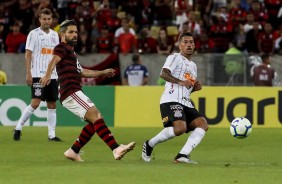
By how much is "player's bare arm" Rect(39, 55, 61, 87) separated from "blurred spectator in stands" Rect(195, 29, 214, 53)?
13.7 meters

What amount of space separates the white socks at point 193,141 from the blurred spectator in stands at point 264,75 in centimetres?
1094

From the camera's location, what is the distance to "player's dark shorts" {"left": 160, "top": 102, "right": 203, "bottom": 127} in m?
13.0

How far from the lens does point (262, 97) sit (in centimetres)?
2225

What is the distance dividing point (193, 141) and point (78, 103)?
1651 mm

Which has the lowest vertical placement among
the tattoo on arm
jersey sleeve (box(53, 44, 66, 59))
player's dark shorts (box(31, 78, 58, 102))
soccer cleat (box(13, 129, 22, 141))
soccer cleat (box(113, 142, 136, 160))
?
soccer cleat (box(13, 129, 22, 141))

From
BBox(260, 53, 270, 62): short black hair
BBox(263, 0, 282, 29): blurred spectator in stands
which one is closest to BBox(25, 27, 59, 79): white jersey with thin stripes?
BBox(260, 53, 270, 62): short black hair

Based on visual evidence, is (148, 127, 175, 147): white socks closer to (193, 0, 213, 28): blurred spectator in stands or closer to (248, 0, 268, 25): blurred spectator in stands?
(248, 0, 268, 25): blurred spectator in stands

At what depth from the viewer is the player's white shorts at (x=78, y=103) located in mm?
12617

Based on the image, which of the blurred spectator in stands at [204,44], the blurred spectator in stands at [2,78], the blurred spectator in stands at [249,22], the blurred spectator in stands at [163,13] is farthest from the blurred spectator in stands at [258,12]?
the blurred spectator in stands at [2,78]

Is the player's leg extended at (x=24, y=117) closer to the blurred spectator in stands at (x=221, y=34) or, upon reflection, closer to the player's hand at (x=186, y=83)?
the player's hand at (x=186, y=83)

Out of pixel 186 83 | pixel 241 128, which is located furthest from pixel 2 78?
pixel 186 83

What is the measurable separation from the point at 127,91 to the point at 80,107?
9.92 meters

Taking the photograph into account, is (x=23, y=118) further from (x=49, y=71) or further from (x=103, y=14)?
(x=103, y=14)

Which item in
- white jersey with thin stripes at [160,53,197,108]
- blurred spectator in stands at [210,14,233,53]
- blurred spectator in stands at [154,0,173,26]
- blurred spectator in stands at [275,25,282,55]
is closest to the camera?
white jersey with thin stripes at [160,53,197,108]
